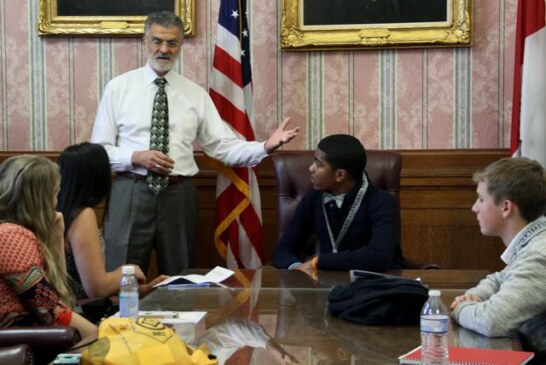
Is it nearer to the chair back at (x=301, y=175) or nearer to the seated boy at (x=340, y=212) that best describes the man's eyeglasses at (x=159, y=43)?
the chair back at (x=301, y=175)

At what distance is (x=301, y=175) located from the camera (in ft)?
14.5

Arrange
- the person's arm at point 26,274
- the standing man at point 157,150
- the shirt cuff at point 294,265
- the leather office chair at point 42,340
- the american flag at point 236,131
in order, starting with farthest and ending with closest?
1. the american flag at point 236,131
2. the standing man at point 157,150
3. the shirt cuff at point 294,265
4. the person's arm at point 26,274
5. the leather office chair at point 42,340

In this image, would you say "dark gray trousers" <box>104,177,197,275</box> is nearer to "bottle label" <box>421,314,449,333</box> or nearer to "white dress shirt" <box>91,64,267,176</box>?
"white dress shirt" <box>91,64,267,176</box>

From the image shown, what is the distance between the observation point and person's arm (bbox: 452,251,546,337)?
2354mm

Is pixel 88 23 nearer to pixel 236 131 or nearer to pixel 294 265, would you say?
pixel 236 131

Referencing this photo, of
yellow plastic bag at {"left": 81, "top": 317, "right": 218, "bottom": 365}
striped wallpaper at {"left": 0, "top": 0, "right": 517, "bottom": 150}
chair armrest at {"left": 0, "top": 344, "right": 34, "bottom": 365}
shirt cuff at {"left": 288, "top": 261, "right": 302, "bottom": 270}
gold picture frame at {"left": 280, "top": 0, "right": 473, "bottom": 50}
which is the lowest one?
shirt cuff at {"left": 288, "top": 261, "right": 302, "bottom": 270}

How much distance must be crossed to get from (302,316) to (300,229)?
1559 millimetres

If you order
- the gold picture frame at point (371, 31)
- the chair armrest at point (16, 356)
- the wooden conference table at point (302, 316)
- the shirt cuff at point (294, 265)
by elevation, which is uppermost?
the gold picture frame at point (371, 31)

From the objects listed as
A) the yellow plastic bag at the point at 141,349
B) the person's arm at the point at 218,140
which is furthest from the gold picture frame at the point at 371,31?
the yellow plastic bag at the point at 141,349

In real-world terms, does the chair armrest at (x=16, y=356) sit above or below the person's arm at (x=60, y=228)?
below

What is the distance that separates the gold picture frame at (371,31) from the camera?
515 cm

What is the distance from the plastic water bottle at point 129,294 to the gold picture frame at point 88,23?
3086mm

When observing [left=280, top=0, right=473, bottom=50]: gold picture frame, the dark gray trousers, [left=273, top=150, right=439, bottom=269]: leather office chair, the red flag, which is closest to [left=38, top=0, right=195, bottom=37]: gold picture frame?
[left=280, top=0, right=473, bottom=50]: gold picture frame

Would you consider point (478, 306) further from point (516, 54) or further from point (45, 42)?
point (45, 42)
